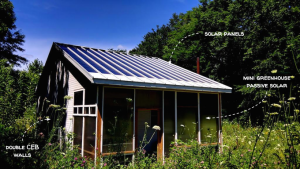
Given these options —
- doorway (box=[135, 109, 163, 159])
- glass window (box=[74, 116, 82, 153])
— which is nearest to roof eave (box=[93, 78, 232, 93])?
glass window (box=[74, 116, 82, 153])

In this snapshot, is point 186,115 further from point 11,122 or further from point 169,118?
point 11,122

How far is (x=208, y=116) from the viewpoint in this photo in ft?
28.7

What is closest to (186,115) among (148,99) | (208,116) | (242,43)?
(208,116)

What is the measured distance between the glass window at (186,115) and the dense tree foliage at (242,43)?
6474 mm

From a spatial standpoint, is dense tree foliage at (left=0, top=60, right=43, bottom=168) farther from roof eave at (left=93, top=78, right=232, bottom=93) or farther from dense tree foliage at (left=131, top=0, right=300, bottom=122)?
→ dense tree foliage at (left=131, top=0, right=300, bottom=122)

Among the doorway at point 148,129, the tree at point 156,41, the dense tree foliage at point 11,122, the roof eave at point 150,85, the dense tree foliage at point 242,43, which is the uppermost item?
the tree at point 156,41

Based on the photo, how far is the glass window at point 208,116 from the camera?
27.7 ft

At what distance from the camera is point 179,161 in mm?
4727

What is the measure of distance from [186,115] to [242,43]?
1027 cm

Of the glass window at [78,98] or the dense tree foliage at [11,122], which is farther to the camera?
the glass window at [78,98]

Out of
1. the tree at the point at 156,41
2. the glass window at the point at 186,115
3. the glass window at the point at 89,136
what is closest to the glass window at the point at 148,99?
the glass window at the point at 186,115

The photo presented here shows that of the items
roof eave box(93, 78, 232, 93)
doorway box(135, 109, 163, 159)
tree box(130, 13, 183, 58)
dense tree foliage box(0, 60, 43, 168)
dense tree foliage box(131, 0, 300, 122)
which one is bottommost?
doorway box(135, 109, 163, 159)

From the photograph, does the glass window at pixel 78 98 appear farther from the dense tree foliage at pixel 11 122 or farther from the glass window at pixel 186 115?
the glass window at pixel 186 115

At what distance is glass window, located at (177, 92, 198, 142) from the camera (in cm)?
786
